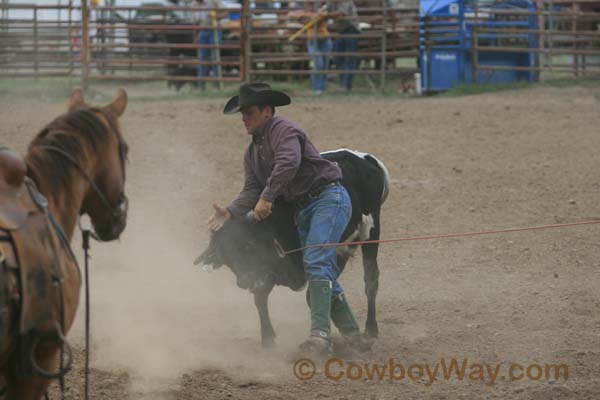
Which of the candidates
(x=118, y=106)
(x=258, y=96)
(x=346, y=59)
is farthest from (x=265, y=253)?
(x=346, y=59)

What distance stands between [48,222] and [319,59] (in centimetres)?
1482

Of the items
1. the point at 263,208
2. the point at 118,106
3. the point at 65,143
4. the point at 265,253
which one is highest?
the point at 118,106

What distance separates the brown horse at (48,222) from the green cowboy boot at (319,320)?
172 centimetres

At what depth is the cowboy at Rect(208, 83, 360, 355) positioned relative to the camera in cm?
551

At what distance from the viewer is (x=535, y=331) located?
599cm

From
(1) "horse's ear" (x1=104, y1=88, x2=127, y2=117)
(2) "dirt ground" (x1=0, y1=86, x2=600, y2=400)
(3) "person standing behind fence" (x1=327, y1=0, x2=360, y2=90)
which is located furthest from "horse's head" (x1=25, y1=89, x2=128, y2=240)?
(3) "person standing behind fence" (x1=327, y1=0, x2=360, y2=90)

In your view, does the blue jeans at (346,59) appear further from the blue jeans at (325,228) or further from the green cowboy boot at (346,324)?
the green cowboy boot at (346,324)

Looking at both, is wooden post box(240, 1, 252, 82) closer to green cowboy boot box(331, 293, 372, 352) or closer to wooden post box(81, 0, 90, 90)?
wooden post box(81, 0, 90, 90)

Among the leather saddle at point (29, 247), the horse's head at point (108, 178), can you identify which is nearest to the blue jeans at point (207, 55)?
the horse's head at point (108, 178)

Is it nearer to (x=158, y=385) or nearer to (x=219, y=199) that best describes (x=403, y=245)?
(x=219, y=199)

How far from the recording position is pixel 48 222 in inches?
140

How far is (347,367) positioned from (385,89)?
13.7 meters

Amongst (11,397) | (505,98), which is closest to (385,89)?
(505,98)

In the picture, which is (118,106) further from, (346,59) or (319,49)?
(346,59)
